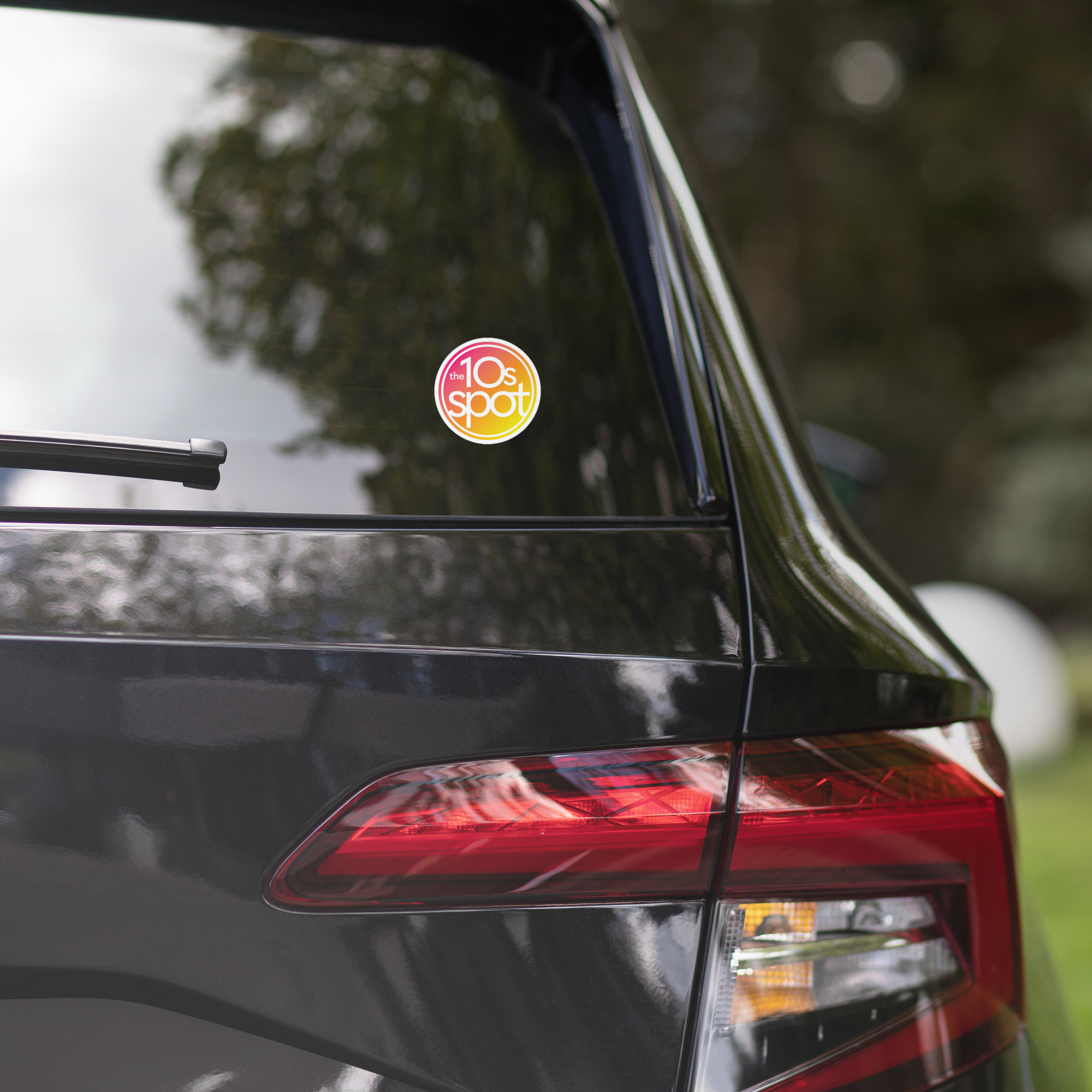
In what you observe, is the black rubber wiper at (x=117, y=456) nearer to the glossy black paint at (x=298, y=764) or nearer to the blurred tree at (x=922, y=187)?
the glossy black paint at (x=298, y=764)

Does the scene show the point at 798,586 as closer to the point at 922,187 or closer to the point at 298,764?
the point at 298,764

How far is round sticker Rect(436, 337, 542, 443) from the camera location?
1065 mm

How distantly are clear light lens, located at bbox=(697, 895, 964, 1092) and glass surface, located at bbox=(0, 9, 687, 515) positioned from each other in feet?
1.26

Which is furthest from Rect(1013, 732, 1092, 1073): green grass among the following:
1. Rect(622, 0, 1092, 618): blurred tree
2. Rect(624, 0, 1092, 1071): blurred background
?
Rect(622, 0, 1092, 618): blurred tree

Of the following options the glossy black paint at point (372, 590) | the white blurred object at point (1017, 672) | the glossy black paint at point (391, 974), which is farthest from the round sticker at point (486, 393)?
the white blurred object at point (1017, 672)

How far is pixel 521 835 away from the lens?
2.96 feet

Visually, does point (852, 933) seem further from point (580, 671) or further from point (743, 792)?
point (580, 671)

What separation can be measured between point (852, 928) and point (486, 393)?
58 cm

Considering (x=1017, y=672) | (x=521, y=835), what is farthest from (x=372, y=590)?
(x=1017, y=672)

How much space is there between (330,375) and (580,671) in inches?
15.8

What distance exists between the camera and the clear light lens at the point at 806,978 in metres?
0.92

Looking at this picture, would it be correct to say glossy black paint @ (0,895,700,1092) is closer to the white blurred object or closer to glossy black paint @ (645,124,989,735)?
glossy black paint @ (645,124,989,735)

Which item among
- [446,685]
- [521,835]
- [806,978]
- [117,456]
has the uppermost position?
[117,456]

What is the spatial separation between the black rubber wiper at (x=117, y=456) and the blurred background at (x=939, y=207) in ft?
32.2
